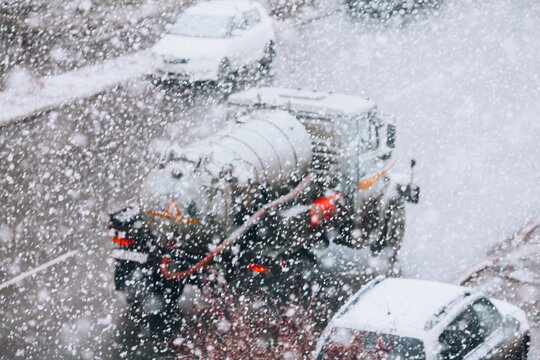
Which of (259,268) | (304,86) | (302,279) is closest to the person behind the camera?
(259,268)

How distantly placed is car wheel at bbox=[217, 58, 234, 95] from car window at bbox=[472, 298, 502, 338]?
1132cm

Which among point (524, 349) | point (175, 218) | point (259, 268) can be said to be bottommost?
point (524, 349)

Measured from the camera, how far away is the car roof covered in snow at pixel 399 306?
7.09 m

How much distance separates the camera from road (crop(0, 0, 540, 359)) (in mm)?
9773

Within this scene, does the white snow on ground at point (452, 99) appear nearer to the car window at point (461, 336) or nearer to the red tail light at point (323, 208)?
the red tail light at point (323, 208)

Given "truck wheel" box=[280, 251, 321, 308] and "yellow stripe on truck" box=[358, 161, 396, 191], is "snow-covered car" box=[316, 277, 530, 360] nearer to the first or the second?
"truck wheel" box=[280, 251, 321, 308]

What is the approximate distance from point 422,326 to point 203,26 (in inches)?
537

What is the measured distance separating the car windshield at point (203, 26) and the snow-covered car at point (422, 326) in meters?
12.1

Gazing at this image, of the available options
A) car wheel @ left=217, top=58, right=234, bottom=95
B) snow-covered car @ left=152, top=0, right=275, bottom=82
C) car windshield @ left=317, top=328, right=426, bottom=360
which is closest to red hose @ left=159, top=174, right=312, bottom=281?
car windshield @ left=317, top=328, right=426, bottom=360

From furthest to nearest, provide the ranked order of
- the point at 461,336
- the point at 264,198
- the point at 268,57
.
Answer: the point at 268,57, the point at 264,198, the point at 461,336

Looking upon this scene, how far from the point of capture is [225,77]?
18594mm

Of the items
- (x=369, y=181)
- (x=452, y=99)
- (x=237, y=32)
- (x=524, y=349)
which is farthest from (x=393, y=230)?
(x=237, y=32)

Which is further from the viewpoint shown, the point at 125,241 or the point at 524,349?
the point at 125,241

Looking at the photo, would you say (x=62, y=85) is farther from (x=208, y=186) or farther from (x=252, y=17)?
(x=208, y=186)
